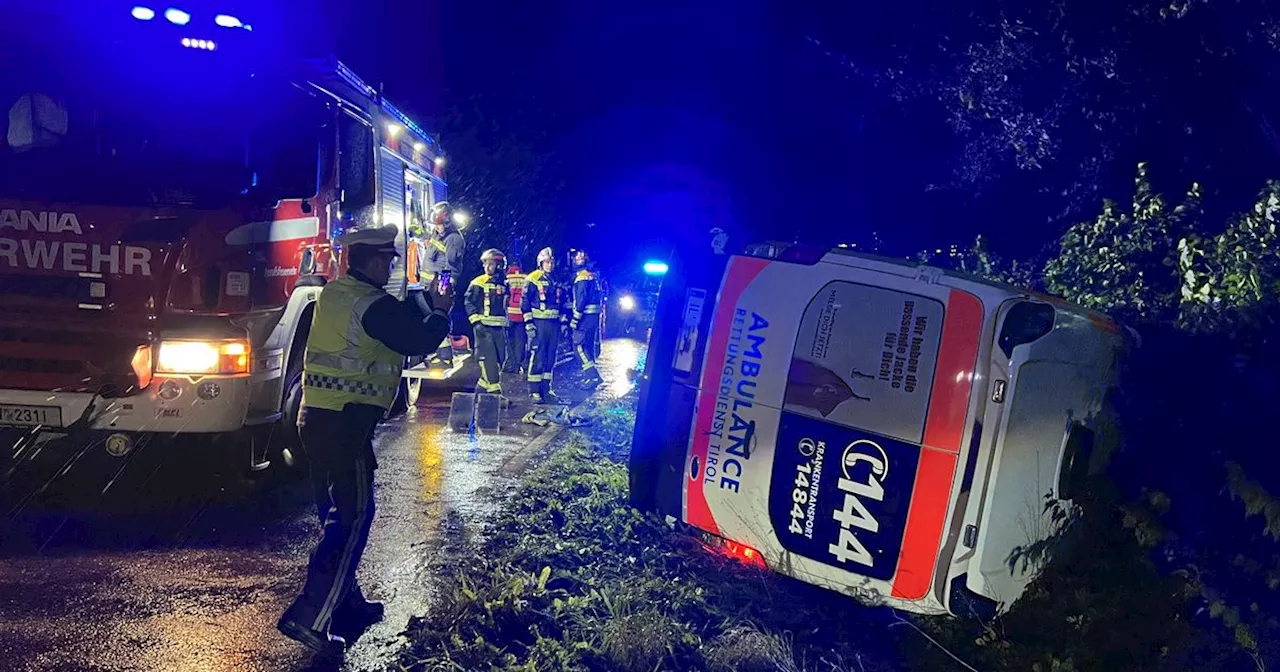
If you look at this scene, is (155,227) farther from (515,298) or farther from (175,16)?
(515,298)

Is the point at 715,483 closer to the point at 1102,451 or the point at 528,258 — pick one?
the point at 1102,451

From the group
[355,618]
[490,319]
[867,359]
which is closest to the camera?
[867,359]

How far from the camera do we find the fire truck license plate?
213 inches

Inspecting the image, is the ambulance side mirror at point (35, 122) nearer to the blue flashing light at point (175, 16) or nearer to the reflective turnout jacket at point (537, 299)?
the blue flashing light at point (175, 16)

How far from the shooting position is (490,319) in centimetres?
984

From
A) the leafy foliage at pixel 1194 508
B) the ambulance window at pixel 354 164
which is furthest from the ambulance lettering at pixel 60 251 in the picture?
the leafy foliage at pixel 1194 508

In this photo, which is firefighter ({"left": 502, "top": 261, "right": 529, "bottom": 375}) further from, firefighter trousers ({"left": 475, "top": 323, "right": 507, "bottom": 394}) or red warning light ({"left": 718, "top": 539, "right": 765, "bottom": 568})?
red warning light ({"left": 718, "top": 539, "right": 765, "bottom": 568})

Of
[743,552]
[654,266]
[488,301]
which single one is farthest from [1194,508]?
[488,301]

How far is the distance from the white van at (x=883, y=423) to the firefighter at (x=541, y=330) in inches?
252

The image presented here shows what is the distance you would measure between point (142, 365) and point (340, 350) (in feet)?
6.64

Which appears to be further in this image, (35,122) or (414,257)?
(414,257)

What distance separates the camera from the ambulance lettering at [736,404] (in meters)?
3.83

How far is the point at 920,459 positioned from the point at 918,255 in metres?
6.16

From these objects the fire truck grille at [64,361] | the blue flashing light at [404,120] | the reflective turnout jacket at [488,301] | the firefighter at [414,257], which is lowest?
the fire truck grille at [64,361]
